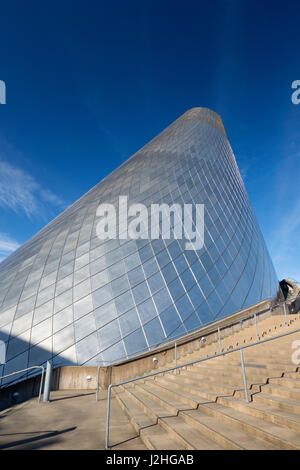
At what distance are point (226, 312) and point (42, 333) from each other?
9.12 m

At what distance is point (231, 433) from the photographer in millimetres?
3494

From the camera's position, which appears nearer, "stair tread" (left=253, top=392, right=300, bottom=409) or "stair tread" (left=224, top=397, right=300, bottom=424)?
"stair tread" (left=224, top=397, right=300, bottom=424)

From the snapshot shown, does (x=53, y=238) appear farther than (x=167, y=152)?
No

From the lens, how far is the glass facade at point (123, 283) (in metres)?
10.6

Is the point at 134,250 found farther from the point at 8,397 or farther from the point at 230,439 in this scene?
the point at 230,439

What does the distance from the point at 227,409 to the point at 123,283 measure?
346 inches

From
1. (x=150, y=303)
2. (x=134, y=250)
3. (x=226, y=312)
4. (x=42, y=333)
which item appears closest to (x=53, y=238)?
(x=134, y=250)

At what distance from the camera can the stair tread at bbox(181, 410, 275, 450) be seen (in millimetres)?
3053

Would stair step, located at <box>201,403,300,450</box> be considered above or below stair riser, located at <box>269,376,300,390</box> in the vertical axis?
below

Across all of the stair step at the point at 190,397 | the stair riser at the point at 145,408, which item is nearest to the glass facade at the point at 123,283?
the stair riser at the point at 145,408

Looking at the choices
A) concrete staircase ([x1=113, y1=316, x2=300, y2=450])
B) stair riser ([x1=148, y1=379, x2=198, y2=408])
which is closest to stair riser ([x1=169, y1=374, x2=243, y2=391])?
concrete staircase ([x1=113, y1=316, x2=300, y2=450])

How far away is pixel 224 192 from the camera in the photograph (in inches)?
945

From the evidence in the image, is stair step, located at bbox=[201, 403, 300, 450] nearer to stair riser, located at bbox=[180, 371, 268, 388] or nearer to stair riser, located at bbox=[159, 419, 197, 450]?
stair riser, located at bbox=[159, 419, 197, 450]

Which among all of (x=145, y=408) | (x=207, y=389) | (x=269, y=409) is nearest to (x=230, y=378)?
(x=207, y=389)
